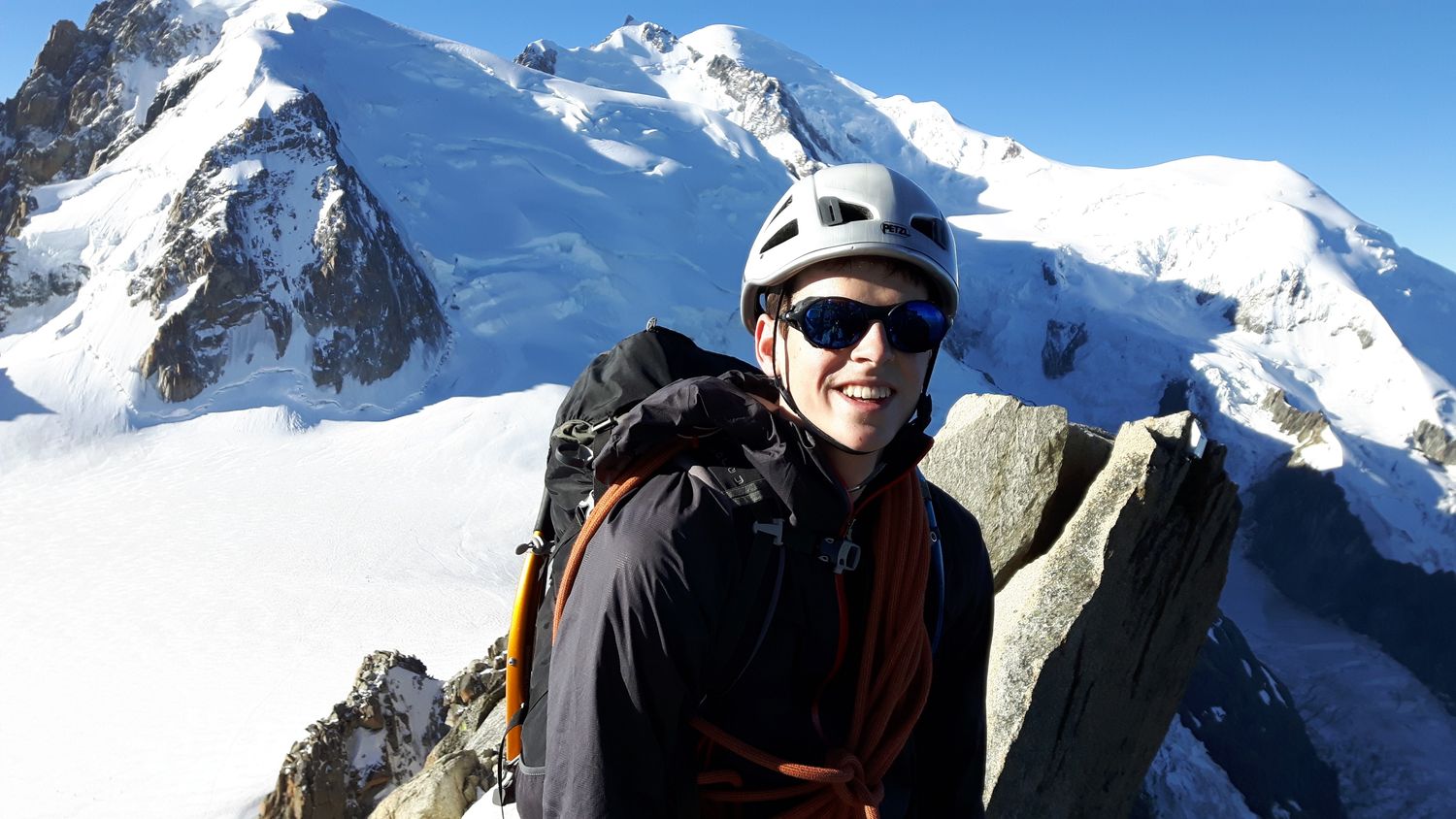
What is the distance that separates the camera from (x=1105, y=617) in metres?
5.02

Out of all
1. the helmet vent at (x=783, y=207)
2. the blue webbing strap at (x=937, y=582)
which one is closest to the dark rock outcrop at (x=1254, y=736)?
the blue webbing strap at (x=937, y=582)

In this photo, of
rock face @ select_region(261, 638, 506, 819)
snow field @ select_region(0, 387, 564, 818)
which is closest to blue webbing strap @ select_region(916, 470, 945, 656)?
rock face @ select_region(261, 638, 506, 819)

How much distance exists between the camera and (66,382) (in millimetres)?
35469

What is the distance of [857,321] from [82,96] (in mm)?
71471

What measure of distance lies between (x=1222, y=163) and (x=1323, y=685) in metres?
88.5

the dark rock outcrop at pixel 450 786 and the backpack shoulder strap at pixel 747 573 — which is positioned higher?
the backpack shoulder strap at pixel 747 573

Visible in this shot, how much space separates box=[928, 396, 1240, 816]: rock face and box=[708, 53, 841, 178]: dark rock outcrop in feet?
292

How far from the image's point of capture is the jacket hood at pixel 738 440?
1.83 m

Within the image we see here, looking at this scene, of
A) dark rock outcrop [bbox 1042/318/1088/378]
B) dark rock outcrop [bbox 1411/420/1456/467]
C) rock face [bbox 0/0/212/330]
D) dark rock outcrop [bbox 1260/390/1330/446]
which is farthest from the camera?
dark rock outcrop [bbox 1042/318/1088/378]

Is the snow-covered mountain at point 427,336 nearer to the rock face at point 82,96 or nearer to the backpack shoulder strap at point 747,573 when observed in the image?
the rock face at point 82,96

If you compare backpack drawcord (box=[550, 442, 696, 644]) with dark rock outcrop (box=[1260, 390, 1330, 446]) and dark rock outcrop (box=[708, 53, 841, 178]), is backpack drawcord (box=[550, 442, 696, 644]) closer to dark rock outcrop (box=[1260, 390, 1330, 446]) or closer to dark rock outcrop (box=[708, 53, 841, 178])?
dark rock outcrop (box=[1260, 390, 1330, 446])

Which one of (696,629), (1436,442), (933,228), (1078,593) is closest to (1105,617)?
(1078,593)

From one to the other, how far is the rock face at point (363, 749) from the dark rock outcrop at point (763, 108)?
281ft

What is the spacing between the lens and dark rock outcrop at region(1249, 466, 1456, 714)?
164 feet
